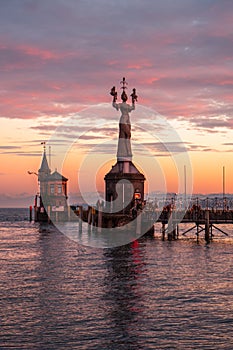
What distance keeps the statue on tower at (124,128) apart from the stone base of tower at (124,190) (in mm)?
2523

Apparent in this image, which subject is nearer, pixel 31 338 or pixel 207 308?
pixel 31 338

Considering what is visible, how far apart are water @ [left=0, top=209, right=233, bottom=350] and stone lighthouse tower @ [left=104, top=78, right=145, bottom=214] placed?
96.1 feet

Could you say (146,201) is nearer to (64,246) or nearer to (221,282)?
(64,246)

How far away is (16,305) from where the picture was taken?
2742cm

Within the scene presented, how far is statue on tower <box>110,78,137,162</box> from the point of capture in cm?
8062

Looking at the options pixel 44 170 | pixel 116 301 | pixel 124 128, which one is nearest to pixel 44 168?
pixel 44 170

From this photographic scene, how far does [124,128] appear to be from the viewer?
81250 mm

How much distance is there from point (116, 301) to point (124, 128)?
54.6 meters

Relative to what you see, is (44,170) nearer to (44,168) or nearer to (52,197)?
(44,168)

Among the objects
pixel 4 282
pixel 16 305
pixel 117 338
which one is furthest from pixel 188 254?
pixel 117 338

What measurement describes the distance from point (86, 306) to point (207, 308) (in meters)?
6.01

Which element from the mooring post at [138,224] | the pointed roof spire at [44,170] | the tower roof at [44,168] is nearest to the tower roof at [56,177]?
the pointed roof spire at [44,170]

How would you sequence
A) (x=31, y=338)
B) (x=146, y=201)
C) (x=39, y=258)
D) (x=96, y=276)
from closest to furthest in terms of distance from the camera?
(x=31, y=338) < (x=96, y=276) < (x=39, y=258) < (x=146, y=201)

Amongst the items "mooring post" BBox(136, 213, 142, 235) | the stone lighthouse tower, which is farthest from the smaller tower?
"mooring post" BBox(136, 213, 142, 235)
